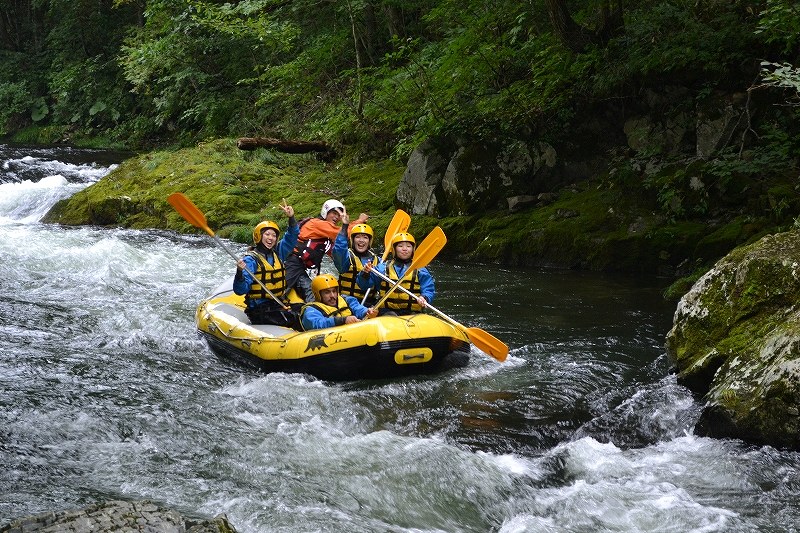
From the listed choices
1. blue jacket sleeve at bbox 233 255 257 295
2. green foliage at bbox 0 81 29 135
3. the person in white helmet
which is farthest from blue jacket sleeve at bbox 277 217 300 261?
green foliage at bbox 0 81 29 135

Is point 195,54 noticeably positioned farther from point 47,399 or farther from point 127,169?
point 47,399

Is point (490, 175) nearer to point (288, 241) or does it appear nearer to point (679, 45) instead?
point (679, 45)

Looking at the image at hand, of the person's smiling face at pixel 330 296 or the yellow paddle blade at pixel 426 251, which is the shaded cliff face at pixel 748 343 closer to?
the yellow paddle blade at pixel 426 251

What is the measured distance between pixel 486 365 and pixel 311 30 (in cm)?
1142

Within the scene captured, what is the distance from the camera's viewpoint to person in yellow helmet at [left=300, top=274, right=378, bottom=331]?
20.7 feet

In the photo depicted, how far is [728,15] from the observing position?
9242 mm

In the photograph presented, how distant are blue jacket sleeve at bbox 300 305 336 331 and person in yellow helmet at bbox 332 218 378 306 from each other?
678 mm

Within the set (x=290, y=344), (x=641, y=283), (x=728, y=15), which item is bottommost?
(x=641, y=283)

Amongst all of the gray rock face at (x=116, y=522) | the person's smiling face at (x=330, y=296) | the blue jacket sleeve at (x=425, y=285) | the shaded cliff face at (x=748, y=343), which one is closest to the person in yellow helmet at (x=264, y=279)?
the person's smiling face at (x=330, y=296)

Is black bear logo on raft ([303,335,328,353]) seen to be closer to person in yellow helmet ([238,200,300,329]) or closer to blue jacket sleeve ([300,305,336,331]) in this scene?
blue jacket sleeve ([300,305,336,331])

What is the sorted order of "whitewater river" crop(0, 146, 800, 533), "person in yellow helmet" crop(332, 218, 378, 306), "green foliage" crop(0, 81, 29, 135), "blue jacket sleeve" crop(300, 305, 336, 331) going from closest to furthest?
"whitewater river" crop(0, 146, 800, 533)
"blue jacket sleeve" crop(300, 305, 336, 331)
"person in yellow helmet" crop(332, 218, 378, 306)
"green foliage" crop(0, 81, 29, 135)

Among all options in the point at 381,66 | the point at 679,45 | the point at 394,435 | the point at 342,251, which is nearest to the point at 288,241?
the point at 342,251

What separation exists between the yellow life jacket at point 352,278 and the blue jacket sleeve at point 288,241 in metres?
0.51

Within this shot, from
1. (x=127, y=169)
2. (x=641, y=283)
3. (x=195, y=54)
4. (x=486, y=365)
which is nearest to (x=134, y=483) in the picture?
(x=486, y=365)
